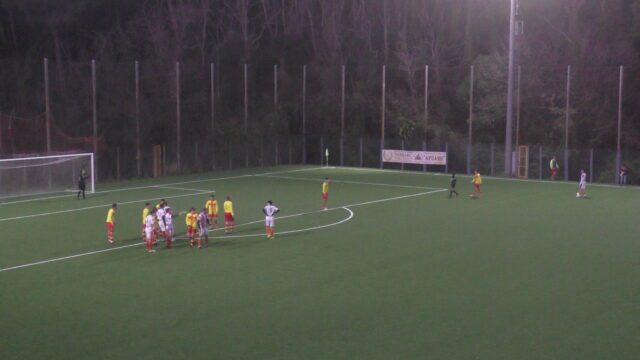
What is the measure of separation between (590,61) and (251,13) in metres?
44.2

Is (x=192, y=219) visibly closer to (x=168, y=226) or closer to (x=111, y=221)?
(x=168, y=226)

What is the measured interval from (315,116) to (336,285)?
42235 mm

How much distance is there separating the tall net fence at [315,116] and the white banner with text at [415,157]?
22.6 inches

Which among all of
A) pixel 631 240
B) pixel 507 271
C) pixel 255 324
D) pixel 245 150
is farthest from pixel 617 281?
pixel 245 150

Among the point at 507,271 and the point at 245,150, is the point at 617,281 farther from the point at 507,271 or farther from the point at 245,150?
the point at 245,150

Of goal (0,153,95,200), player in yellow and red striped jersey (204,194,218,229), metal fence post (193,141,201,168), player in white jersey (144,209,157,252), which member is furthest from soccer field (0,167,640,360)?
metal fence post (193,141,201,168)

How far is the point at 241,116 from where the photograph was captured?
5712 cm

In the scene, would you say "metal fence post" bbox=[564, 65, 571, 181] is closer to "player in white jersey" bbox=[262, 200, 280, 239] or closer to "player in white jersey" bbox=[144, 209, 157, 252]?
"player in white jersey" bbox=[262, 200, 280, 239]

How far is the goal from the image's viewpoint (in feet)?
118

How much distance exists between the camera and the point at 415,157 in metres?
51.1

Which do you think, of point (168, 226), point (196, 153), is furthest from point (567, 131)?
point (168, 226)

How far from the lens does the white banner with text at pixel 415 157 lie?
164ft

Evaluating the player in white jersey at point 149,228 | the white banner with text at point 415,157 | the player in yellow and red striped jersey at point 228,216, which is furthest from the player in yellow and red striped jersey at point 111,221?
the white banner with text at point 415,157

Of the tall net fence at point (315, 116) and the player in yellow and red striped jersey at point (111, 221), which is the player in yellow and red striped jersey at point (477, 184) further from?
the player in yellow and red striped jersey at point (111, 221)
